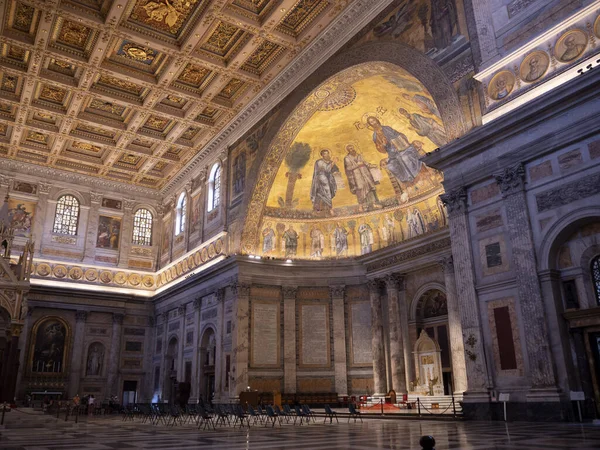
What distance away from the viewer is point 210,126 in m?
26.6

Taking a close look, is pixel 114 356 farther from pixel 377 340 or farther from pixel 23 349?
pixel 377 340

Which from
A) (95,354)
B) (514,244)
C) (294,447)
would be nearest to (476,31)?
(514,244)

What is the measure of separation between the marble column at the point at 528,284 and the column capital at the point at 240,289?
13.4 metres

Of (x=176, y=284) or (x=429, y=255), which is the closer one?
(x=429, y=255)

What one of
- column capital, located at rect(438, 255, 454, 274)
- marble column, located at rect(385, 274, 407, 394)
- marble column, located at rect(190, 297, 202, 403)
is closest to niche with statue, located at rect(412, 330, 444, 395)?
marble column, located at rect(385, 274, 407, 394)

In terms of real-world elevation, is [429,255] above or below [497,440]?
above

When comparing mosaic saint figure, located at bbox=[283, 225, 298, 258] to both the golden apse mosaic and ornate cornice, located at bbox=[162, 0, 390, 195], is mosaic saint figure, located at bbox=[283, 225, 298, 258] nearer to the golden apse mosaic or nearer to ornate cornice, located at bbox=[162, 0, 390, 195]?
the golden apse mosaic

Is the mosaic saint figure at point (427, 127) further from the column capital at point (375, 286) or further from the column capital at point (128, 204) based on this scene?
the column capital at point (128, 204)

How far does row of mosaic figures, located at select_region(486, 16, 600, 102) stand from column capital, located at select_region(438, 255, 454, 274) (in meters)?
8.50

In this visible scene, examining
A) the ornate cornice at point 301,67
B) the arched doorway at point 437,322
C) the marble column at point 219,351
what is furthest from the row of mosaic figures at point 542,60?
the marble column at point 219,351

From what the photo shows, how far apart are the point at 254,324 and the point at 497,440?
16.2m

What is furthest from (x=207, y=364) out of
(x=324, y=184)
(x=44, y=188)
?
(x=44, y=188)

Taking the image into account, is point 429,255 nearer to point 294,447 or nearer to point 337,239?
point 337,239

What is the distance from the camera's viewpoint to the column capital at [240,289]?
23.3m
